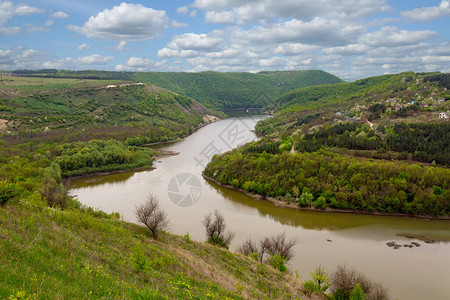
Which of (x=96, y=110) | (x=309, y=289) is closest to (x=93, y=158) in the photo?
(x=309, y=289)

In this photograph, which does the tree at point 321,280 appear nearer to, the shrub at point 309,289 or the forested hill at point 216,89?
the shrub at point 309,289

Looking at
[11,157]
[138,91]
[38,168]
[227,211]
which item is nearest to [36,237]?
[227,211]

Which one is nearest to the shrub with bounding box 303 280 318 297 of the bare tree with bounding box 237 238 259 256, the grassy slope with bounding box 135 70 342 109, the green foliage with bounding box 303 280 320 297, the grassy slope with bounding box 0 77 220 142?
the green foliage with bounding box 303 280 320 297

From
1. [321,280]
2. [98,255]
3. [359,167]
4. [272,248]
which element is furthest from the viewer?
[359,167]

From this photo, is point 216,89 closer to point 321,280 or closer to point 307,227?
point 307,227

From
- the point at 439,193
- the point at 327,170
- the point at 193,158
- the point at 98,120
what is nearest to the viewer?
the point at 439,193

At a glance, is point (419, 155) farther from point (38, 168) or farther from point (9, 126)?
point (9, 126)
